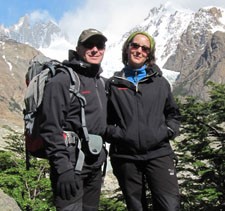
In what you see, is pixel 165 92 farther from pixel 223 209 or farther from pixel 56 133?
pixel 223 209

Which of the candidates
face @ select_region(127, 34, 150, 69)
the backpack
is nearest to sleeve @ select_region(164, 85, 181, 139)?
face @ select_region(127, 34, 150, 69)

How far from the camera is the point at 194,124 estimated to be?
1384cm

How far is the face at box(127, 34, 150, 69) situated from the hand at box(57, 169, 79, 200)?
58.4 inches

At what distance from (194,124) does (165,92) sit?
9.26 meters

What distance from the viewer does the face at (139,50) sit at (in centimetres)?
479

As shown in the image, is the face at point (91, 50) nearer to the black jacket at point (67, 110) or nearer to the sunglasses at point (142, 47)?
the black jacket at point (67, 110)

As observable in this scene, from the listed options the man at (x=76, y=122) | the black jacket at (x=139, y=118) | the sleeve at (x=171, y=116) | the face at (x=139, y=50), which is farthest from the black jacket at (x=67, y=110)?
the sleeve at (x=171, y=116)

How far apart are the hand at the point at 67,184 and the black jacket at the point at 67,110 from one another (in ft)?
0.18

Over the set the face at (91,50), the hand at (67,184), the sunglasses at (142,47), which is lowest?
the hand at (67,184)

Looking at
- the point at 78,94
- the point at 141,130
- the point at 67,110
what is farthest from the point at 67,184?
the point at 141,130

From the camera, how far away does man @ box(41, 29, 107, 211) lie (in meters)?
4.05

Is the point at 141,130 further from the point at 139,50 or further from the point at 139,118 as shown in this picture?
the point at 139,50

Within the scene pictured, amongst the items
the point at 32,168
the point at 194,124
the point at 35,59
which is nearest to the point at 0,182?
the point at 32,168

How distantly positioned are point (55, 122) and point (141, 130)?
100 cm
